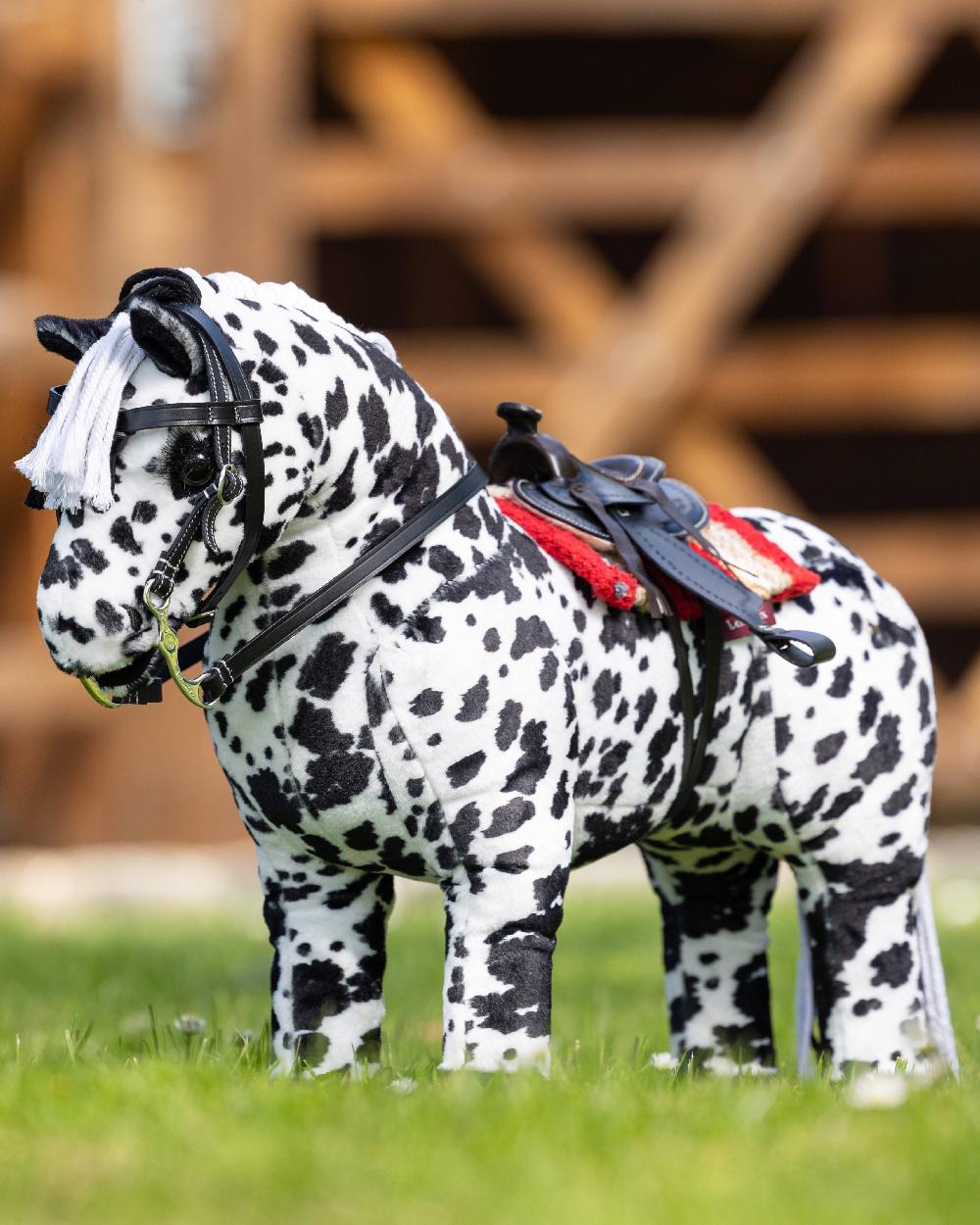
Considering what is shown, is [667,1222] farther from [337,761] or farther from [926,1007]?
[926,1007]

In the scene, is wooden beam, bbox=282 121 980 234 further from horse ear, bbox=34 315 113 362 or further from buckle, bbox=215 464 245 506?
buckle, bbox=215 464 245 506

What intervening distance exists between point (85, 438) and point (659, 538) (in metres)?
1.16

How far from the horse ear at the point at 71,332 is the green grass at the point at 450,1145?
3.81ft

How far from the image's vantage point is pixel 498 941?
2988mm

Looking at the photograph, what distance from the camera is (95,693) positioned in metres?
2.89

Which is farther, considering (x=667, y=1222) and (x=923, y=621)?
(x=923, y=621)

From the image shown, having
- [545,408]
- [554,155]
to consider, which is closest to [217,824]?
[545,408]

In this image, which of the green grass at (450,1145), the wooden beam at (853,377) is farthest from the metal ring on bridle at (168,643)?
the wooden beam at (853,377)

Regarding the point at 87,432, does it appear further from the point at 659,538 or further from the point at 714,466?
the point at 714,466

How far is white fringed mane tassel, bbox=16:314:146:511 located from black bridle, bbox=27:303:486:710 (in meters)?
0.05

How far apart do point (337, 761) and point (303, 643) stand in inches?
7.9

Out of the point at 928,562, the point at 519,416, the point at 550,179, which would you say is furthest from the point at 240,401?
the point at 928,562

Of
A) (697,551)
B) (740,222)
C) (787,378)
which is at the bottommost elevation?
(697,551)

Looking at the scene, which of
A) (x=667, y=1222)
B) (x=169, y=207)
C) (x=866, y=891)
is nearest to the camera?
(x=667, y=1222)
